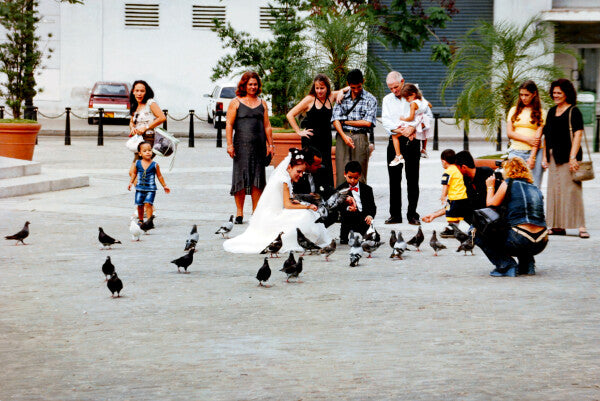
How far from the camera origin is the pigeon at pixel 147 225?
11.9 m

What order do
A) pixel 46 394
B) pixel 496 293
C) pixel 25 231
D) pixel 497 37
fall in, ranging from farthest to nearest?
pixel 497 37 < pixel 25 231 < pixel 496 293 < pixel 46 394

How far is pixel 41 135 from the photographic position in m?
30.9

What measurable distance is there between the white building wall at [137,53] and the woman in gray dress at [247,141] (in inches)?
1087

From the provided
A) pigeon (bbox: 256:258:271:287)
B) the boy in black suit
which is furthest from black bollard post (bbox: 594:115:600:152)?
pigeon (bbox: 256:258:271:287)

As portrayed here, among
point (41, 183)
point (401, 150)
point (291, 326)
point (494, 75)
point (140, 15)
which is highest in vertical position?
point (140, 15)

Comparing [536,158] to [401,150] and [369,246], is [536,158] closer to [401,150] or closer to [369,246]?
[401,150]

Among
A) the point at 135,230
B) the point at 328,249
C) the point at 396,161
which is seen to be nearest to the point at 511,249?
the point at 328,249

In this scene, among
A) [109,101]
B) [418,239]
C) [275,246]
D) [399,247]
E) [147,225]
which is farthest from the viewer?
[109,101]

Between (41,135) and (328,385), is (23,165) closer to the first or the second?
(328,385)

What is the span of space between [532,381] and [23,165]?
494 inches

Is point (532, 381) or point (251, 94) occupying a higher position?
point (251, 94)

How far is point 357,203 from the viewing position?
11.1 meters

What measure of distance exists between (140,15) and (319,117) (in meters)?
29.2

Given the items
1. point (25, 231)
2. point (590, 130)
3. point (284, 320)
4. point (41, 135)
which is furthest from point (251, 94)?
point (590, 130)
